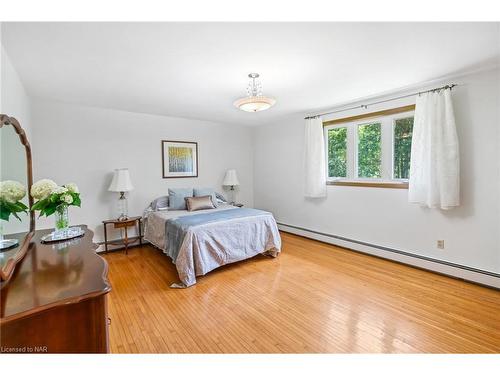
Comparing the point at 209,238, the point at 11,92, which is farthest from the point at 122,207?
the point at 11,92

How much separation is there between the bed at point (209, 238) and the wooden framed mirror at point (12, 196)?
4.67 ft

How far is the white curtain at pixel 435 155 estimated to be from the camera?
2646 millimetres

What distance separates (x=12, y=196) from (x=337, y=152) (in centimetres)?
394

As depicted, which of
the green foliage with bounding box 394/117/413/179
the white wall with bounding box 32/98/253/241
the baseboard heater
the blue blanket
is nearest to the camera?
the baseboard heater

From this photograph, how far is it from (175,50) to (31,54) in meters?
1.22

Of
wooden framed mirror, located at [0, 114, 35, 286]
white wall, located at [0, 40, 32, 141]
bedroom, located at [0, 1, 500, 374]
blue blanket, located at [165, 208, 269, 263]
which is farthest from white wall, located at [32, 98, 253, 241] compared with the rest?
wooden framed mirror, located at [0, 114, 35, 286]

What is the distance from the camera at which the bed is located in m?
2.81

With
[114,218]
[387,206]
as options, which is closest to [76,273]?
[114,218]

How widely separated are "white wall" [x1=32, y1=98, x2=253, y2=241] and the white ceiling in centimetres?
49

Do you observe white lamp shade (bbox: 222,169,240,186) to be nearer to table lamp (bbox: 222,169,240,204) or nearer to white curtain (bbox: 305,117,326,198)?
table lamp (bbox: 222,169,240,204)

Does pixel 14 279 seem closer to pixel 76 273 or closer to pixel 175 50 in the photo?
pixel 76 273

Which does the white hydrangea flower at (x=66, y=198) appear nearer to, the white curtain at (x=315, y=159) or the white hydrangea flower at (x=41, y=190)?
the white hydrangea flower at (x=41, y=190)

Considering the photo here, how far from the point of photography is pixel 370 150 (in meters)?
3.62

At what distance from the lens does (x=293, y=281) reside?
2787 millimetres
